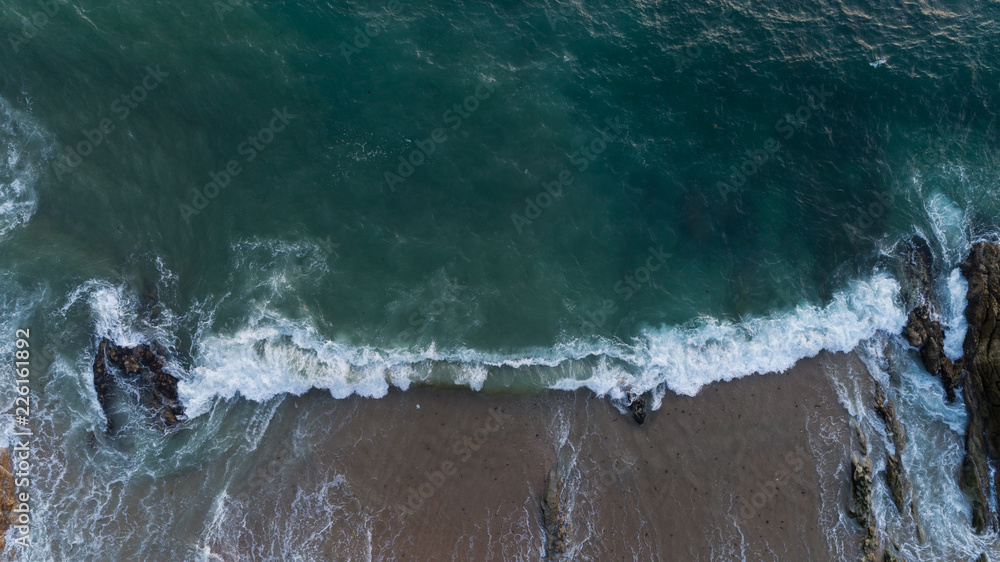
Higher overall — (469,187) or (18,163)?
(469,187)

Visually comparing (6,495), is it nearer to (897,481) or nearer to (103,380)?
(103,380)

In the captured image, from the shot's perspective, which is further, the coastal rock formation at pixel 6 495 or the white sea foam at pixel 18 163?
the white sea foam at pixel 18 163

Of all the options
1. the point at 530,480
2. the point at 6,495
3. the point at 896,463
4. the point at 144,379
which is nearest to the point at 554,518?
the point at 530,480

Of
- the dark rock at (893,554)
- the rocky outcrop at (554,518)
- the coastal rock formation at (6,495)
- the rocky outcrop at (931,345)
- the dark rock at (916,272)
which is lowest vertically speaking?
the coastal rock formation at (6,495)

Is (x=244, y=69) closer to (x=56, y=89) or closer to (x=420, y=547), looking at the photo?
(x=56, y=89)

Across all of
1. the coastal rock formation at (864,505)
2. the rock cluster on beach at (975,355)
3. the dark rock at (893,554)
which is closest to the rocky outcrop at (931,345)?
the rock cluster on beach at (975,355)

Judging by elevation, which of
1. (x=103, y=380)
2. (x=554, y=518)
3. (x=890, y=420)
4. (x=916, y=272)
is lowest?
(x=103, y=380)

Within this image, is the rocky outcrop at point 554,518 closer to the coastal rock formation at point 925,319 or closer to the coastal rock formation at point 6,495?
the coastal rock formation at point 925,319
